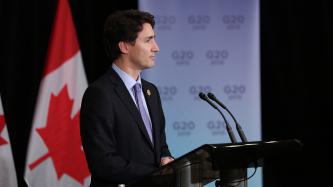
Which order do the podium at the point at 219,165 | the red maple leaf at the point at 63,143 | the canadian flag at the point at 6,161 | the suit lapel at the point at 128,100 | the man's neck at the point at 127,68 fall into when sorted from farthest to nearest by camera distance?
the red maple leaf at the point at 63,143 → the canadian flag at the point at 6,161 → the man's neck at the point at 127,68 → the suit lapel at the point at 128,100 → the podium at the point at 219,165

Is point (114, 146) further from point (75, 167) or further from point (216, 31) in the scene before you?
point (216, 31)

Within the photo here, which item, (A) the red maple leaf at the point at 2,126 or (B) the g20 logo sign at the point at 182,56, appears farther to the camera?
(B) the g20 logo sign at the point at 182,56

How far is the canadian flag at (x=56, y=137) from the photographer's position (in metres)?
4.53

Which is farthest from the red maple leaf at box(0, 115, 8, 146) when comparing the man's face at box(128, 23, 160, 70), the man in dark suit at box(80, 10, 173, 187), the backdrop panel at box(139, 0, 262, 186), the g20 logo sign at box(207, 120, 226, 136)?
the man's face at box(128, 23, 160, 70)

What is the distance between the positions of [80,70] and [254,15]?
59.8 inches

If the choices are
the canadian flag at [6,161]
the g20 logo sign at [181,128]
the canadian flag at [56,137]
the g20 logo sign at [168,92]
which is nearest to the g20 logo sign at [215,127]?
the g20 logo sign at [181,128]

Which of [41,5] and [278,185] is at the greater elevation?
[41,5]

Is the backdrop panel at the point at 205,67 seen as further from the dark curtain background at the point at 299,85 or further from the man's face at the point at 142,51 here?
the man's face at the point at 142,51

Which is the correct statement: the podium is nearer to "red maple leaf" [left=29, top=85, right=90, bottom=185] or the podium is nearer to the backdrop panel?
"red maple leaf" [left=29, top=85, right=90, bottom=185]

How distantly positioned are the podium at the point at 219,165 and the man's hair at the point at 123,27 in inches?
30.9

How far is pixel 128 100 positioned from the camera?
2691mm

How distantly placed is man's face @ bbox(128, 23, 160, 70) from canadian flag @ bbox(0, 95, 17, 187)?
204 centimetres

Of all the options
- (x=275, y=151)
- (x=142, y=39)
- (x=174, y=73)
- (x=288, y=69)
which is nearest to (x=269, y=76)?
(x=288, y=69)

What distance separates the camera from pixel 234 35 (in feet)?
16.2
